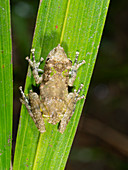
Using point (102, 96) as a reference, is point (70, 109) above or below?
above

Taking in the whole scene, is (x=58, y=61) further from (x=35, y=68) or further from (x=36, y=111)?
(x=36, y=111)

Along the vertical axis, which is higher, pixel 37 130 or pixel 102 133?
pixel 37 130

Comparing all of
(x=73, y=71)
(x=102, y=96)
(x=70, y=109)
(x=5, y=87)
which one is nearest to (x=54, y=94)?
(x=70, y=109)

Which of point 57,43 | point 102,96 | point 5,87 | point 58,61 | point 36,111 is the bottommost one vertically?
point 102,96

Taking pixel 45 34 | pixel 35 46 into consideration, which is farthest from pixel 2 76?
pixel 45 34

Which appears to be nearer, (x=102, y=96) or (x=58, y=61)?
(x=58, y=61)

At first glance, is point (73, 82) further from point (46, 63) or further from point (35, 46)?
point (35, 46)

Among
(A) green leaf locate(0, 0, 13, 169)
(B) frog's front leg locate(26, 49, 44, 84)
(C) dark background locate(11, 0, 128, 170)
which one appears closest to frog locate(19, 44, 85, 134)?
(B) frog's front leg locate(26, 49, 44, 84)
